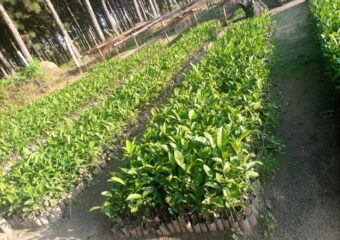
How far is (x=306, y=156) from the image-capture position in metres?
4.75

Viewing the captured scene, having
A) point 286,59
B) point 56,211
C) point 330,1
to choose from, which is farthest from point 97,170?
point 330,1

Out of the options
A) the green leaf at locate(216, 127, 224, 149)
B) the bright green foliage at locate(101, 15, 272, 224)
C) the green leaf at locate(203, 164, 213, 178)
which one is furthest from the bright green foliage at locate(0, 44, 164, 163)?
the green leaf at locate(203, 164, 213, 178)

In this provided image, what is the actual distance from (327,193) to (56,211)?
469cm

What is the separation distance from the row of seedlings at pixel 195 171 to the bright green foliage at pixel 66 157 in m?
0.33

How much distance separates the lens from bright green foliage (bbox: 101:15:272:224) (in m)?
3.52

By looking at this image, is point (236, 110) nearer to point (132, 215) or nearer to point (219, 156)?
point (219, 156)

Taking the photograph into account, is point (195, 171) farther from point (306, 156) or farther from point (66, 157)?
point (66, 157)

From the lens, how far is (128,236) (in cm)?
459

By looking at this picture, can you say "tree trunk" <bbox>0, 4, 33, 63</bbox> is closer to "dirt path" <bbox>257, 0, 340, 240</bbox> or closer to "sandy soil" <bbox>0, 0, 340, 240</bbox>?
"sandy soil" <bbox>0, 0, 340, 240</bbox>

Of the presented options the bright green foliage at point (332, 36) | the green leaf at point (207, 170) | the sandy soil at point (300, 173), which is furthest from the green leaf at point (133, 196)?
the bright green foliage at point (332, 36)

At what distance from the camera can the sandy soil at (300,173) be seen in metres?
3.73

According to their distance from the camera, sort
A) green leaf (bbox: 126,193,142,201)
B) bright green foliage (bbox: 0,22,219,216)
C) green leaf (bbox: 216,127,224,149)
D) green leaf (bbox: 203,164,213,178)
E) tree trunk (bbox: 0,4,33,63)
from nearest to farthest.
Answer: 1. green leaf (bbox: 203,164,213,178)
2. green leaf (bbox: 216,127,224,149)
3. green leaf (bbox: 126,193,142,201)
4. bright green foliage (bbox: 0,22,219,216)
5. tree trunk (bbox: 0,4,33,63)

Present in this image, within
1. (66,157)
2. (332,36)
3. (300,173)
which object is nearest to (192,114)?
(300,173)

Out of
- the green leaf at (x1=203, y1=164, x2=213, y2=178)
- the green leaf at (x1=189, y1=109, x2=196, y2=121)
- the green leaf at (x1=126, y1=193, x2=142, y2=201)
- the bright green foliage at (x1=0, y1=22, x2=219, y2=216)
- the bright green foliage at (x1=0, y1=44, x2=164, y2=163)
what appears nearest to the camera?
the green leaf at (x1=203, y1=164, x2=213, y2=178)
